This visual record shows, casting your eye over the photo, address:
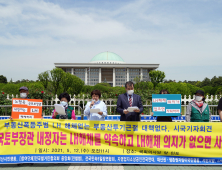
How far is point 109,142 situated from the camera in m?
4.11

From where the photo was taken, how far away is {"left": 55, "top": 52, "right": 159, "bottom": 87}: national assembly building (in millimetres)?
86250

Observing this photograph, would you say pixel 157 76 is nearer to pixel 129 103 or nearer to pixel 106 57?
pixel 129 103

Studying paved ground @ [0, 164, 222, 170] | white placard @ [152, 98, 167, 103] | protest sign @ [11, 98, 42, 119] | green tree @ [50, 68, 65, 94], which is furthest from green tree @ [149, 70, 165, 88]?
protest sign @ [11, 98, 42, 119]

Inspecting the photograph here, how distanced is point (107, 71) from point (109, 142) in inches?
3569

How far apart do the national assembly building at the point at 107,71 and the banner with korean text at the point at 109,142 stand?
8025 cm

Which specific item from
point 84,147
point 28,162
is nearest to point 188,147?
point 84,147

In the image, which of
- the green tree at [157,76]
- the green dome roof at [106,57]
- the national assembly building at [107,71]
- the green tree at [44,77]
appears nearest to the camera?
the green tree at [44,77]

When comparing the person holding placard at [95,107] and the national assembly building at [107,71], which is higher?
the national assembly building at [107,71]

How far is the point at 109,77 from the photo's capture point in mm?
95375

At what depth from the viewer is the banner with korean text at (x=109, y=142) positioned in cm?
404

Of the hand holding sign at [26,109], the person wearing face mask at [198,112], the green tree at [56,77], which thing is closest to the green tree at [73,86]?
the green tree at [56,77]

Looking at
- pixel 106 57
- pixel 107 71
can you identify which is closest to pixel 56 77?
pixel 107 71

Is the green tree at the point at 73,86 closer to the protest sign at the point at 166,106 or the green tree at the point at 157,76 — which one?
the protest sign at the point at 166,106

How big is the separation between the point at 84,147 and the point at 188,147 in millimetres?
2305
